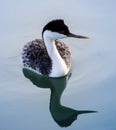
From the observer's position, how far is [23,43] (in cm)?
620

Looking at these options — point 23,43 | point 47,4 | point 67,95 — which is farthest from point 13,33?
point 67,95

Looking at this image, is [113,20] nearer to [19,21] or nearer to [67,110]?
[19,21]

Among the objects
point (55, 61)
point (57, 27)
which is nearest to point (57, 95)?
point (55, 61)

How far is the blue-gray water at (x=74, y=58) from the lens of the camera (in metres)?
5.16

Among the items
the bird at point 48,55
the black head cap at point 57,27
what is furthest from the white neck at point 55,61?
the black head cap at point 57,27

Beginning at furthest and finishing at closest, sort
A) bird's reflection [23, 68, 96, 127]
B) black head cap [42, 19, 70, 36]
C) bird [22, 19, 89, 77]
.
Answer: bird [22, 19, 89, 77], black head cap [42, 19, 70, 36], bird's reflection [23, 68, 96, 127]

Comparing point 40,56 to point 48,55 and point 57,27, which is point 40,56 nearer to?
point 48,55

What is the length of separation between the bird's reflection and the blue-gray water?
7cm

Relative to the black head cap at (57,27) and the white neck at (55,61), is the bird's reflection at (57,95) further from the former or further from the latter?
the black head cap at (57,27)

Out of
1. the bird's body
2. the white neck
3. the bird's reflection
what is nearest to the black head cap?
the white neck

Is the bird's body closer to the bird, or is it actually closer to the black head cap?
the bird

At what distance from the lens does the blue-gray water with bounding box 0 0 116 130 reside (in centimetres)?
516

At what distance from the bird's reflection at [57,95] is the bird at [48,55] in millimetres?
54

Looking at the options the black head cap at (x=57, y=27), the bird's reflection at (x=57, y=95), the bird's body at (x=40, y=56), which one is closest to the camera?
the bird's reflection at (x=57, y=95)
